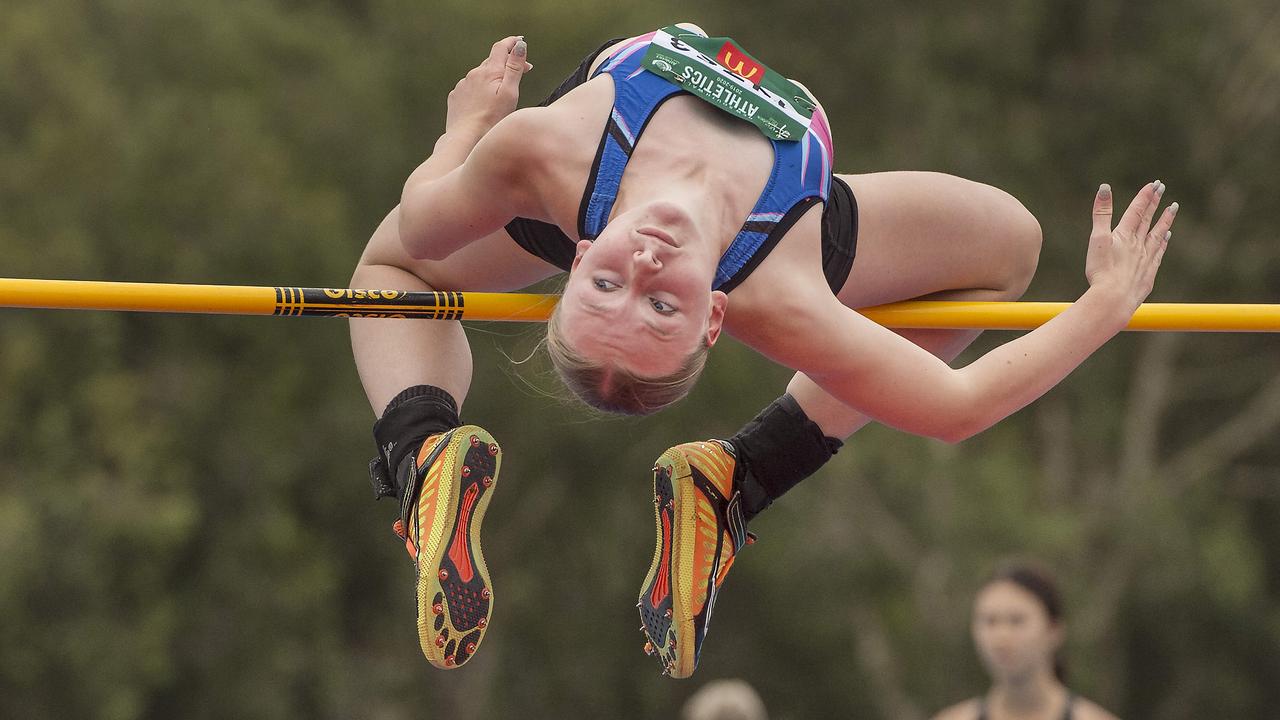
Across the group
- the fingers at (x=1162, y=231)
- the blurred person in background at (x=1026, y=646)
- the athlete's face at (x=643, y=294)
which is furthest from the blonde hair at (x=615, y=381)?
the blurred person in background at (x=1026, y=646)

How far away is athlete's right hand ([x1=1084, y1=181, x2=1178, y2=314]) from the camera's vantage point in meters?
4.16

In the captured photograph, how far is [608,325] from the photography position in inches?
147

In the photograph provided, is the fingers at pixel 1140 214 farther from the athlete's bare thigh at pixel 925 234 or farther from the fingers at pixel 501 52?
the fingers at pixel 501 52

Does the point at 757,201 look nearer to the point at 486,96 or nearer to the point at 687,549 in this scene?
the point at 486,96

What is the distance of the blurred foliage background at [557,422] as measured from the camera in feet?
54.4

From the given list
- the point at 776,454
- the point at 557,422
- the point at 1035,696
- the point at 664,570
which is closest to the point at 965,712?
the point at 1035,696

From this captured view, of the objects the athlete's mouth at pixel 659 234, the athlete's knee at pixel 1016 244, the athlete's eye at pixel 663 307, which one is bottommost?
the athlete's eye at pixel 663 307

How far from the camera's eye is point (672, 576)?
443 centimetres

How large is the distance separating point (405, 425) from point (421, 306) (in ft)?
0.83

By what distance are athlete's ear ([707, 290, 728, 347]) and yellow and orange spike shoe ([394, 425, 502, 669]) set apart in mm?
554

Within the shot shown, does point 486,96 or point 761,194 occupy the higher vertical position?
point 486,96

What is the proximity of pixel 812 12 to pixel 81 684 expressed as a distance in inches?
367

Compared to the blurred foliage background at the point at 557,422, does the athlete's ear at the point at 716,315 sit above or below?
below

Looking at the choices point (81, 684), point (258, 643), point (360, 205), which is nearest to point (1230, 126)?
point (360, 205)
